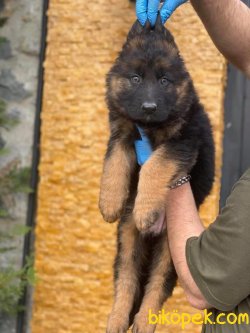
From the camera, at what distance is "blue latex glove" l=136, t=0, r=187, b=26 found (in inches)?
76.1

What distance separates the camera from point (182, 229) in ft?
6.73

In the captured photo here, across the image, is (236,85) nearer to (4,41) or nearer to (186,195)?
(4,41)

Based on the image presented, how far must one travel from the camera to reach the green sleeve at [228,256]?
1722 millimetres

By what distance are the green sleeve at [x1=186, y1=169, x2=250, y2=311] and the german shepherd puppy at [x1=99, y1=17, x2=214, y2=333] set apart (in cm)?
33

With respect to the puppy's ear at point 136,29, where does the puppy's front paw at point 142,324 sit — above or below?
below

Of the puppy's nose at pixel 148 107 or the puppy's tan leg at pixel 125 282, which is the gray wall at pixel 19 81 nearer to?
the puppy's tan leg at pixel 125 282

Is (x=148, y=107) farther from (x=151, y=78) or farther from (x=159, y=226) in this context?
(x=159, y=226)

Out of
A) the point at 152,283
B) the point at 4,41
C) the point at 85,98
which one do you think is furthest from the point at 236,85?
the point at 152,283

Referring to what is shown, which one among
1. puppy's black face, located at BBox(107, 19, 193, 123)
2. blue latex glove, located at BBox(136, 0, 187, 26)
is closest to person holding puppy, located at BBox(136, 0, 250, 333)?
blue latex glove, located at BBox(136, 0, 187, 26)

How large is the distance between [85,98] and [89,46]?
37cm

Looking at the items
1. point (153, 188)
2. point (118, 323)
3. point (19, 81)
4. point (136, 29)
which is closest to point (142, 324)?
point (118, 323)

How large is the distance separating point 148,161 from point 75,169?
7.04 feet

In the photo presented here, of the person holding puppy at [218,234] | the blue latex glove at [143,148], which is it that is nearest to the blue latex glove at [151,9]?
the person holding puppy at [218,234]

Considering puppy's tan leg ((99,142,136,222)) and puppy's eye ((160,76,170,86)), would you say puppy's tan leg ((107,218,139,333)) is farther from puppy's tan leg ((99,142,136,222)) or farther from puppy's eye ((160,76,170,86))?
puppy's eye ((160,76,170,86))
